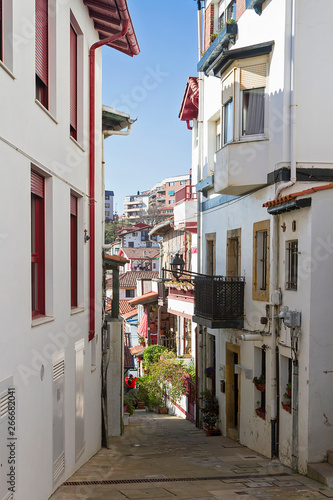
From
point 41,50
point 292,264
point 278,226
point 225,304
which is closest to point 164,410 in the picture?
point 225,304

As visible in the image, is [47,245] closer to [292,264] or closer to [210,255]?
[292,264]

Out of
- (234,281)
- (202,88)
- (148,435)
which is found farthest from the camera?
(202,88)

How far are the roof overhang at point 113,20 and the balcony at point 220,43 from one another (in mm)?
2752

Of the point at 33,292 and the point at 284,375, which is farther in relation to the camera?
the point at 284,375

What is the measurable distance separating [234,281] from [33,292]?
7.21 meters

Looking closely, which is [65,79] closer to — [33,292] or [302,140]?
[33,292]

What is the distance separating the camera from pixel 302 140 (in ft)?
39.3

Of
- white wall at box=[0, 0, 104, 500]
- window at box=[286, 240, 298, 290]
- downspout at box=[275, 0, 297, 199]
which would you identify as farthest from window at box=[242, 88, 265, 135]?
white wall at box=[0, 0, 104, 500]

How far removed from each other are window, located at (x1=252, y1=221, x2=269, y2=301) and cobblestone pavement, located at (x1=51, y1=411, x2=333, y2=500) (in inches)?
143

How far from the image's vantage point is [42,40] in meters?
8.35

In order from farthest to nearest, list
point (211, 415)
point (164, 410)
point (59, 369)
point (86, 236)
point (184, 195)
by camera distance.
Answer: point (164, 410)
point (184, 195)
point (211, 415)
point (86, 236)
point (59, 369)

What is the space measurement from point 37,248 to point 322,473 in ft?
19.3

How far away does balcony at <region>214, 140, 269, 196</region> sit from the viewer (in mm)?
12805

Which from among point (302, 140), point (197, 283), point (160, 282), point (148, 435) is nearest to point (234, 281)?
point (197, 283)
